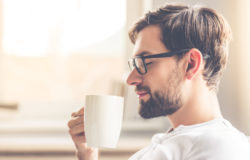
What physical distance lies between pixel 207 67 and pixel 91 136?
35 cm

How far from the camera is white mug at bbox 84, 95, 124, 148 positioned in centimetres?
82

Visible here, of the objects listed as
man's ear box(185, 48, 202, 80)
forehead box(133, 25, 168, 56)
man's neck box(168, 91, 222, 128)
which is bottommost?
man's neck box(168, 91, 222, 128)

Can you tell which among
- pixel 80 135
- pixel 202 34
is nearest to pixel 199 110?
pixel 202 34

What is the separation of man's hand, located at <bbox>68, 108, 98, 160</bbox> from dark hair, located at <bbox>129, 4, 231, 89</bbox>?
32cm

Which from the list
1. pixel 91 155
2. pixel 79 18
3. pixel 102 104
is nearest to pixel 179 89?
pixel 102 104

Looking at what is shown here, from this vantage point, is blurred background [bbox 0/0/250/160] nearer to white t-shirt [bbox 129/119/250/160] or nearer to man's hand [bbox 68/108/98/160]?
man's hand [bbox 68/108/98/160]

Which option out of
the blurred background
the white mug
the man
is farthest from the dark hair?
the blurred background

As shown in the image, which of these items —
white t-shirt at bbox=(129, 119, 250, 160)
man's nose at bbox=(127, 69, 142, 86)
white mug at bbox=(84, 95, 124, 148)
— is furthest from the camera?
man's nose at bbox=(127, 69, 142, 86)

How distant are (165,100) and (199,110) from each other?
91 mm

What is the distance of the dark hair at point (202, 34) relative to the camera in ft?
2.89

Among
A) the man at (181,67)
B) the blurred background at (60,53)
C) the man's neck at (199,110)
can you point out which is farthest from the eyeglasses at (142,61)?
the blurred background at (60,53)

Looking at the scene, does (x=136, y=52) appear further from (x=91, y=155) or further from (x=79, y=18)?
(x=79, y=18)

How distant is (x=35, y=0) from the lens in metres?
1.84

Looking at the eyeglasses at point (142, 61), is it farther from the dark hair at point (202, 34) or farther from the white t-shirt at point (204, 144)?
the white t-shirt at point (204, 144)
